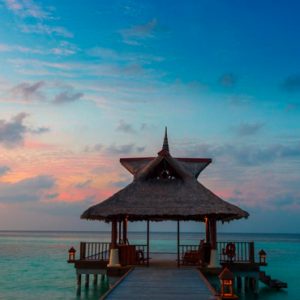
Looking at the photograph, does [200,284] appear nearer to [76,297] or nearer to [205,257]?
[205,257]

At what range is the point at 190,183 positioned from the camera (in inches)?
751

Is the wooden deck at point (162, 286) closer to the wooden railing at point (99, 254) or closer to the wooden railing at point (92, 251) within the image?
the wooden railing at point (99, 254)

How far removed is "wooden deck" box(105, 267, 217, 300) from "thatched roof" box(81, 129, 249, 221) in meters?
2.19

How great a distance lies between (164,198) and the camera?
18.3 metres

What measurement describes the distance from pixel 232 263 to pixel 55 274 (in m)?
19.0

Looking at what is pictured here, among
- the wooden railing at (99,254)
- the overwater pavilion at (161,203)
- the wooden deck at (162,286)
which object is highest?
the overwater pavilion at (161,203)

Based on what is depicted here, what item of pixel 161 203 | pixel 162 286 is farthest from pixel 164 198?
pixel 162 286

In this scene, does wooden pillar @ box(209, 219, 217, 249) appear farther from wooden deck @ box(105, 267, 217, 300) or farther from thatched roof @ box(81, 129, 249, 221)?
wooden deck @ box(105, 267, 217, 300)

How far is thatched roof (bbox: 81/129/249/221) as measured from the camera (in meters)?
17.5

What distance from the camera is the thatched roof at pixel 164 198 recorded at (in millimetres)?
17531

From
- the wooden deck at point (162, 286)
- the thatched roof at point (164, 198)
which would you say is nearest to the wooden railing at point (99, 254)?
the thatched roof at point (164, 198)

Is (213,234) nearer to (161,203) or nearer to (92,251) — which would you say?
(161,203)

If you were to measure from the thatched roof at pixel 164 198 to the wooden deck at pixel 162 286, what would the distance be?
2189mm

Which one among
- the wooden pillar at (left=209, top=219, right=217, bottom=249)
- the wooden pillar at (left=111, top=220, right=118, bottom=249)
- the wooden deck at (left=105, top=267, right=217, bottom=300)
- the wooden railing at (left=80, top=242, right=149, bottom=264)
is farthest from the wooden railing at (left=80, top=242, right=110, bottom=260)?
the wooden pillar at (left=209, top=219, right=217, bottom=249)
